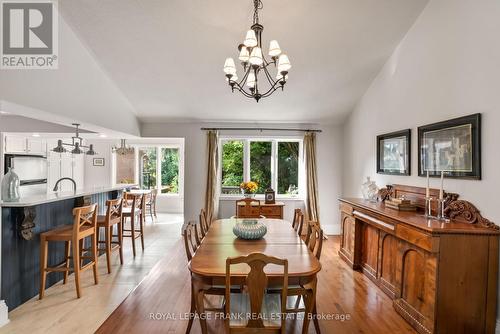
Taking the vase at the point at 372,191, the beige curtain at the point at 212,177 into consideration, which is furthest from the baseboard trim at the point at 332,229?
the beige curtain at the point at 212,177

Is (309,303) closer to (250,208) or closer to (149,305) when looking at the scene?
(149,305)

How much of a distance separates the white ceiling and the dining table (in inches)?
93.2

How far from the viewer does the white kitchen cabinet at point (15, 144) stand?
5.30m

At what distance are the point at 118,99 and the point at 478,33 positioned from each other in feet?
15.3

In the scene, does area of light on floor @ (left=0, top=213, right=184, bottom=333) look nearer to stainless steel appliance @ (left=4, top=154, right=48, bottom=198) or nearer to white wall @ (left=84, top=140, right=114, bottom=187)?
stainless steel appliance @ (left=4, top=154, right=48, bottom=198)

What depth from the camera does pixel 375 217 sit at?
123 inches


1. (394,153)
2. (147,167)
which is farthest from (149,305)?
(147,167)

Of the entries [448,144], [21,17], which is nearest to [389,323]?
[448,144]

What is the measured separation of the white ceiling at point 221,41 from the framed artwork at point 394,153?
3.48ft

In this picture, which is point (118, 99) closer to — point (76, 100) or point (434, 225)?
point (76, 100)

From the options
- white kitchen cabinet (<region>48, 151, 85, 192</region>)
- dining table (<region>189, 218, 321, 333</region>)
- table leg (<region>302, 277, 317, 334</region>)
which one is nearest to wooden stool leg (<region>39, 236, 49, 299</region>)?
dining table (<region>189, 218, 321, 333</region>)

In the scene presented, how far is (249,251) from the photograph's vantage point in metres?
2.19

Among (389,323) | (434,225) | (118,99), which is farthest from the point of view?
(118,99)

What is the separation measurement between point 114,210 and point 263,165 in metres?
3.02
